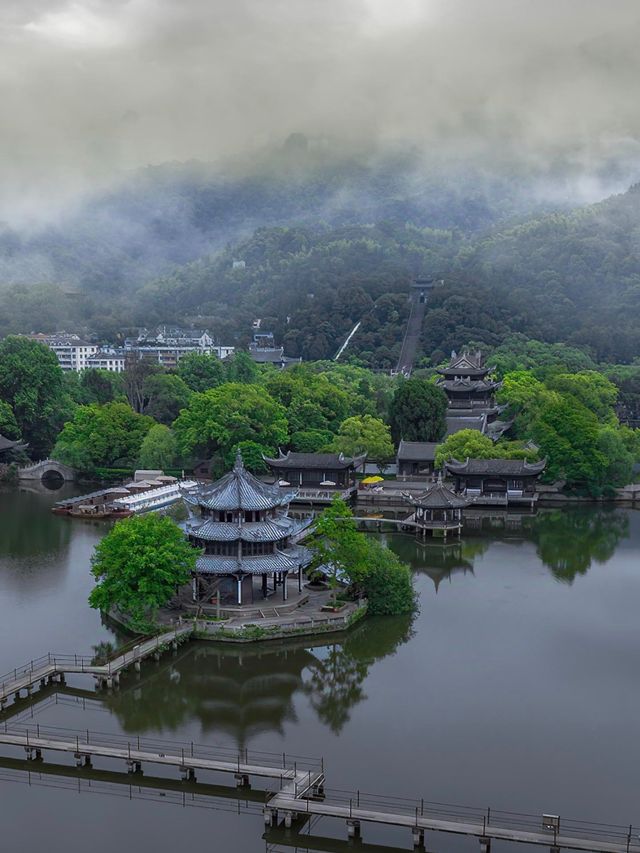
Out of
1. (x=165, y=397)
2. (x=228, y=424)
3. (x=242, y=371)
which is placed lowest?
(x=228, y=424)

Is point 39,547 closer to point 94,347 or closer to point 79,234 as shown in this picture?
point 94,347

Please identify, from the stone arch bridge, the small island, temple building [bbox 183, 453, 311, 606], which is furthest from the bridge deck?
the stone arch bridge

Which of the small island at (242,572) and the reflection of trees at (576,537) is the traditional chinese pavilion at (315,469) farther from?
the small island at (242,572)

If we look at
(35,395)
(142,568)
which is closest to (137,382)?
(35,395)

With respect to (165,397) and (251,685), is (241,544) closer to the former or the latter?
(251,685)

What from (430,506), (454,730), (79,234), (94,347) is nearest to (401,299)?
(94,347)

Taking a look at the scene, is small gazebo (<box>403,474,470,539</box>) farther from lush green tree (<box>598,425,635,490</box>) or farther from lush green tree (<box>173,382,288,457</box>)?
lush green tree (<box>173,382,288,457</box>)

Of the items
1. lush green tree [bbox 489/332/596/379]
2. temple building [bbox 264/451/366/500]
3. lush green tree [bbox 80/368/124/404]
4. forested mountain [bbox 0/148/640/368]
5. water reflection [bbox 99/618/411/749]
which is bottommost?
water reflection [bbox 99/618/411/749]

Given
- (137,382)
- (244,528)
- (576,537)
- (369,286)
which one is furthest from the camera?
(369,286)
